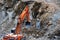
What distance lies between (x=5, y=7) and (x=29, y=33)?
9954 mm

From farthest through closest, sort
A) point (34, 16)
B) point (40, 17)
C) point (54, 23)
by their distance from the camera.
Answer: point (34, 16) → point (40, 17) → point (54, 23)

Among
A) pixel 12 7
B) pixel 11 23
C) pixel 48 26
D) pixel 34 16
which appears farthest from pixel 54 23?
pixel 12 7

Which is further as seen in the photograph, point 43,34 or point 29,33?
point 29,33

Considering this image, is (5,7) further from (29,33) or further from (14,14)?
(29,33)

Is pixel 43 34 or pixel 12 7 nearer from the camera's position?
pixel 43 34

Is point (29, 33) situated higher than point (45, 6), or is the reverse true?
point (45, 6)

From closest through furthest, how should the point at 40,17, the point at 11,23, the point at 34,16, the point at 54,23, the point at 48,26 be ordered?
the point at 54,23 < the point at 48,26 < the point at 40,17 < the point at 34,16 < the point at 11,23

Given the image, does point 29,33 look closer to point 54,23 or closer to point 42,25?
point 42,25

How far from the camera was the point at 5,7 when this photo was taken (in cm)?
2550

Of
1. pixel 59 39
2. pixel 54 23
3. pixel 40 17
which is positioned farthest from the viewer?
pixel 40 17

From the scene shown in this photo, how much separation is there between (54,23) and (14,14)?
30.1 feet

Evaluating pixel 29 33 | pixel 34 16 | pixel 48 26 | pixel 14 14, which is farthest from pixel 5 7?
pixel 48 26

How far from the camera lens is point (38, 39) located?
14.3 m

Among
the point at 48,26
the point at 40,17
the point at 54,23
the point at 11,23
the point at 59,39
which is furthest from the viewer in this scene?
the point at 11,23
